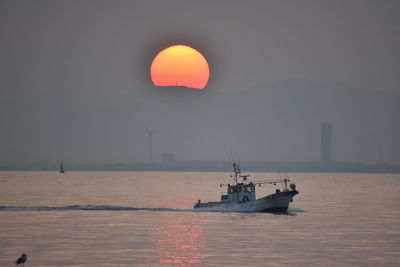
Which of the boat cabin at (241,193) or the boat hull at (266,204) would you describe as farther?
the boat hull at (266,204)

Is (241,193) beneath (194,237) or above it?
above

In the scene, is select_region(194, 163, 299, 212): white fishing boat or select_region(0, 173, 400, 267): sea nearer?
select_region(0, 173, 400, 267): sea

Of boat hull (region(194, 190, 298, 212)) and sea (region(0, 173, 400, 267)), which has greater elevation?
boat hull (region(194, 190, 298, 212))

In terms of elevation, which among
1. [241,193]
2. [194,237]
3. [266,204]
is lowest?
[194,237]

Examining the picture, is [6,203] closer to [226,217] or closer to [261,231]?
[226,217]

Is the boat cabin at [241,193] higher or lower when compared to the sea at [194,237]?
higher

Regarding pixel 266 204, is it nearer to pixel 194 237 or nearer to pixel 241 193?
pixel 241 193

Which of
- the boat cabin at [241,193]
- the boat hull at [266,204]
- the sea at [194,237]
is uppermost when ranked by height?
the boat cabin at [241,193]

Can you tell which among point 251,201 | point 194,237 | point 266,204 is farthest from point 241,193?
point 194,237

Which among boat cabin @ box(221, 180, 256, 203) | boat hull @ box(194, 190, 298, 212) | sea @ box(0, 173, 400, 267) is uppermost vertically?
boat cabin @ box(221, 180, 256, 203)

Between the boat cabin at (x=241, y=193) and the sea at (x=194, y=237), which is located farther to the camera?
the boat cabin at (x=241, y=193)

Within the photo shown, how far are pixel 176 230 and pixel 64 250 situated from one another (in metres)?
24.5

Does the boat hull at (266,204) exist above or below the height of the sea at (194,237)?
above

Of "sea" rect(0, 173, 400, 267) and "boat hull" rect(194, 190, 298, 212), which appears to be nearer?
"sea" rect(0, 173, 400, 267)
